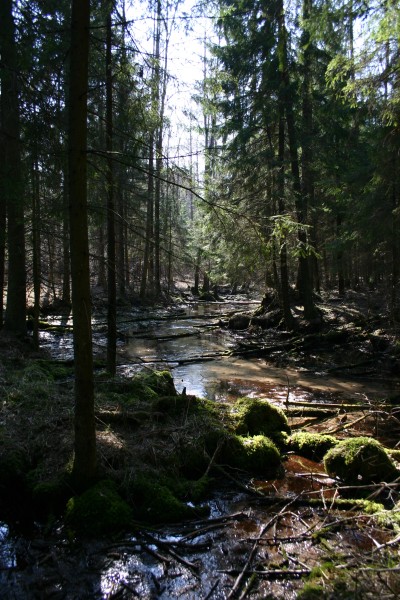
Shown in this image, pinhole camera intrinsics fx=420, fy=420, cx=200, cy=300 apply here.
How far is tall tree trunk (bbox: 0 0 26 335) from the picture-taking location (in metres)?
9.27

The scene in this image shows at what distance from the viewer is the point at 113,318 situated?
30.1 feet

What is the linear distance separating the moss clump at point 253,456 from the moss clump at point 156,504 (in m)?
1.22

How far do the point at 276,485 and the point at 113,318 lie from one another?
5.10m

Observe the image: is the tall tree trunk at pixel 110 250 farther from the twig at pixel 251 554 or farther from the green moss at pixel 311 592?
the green moss at pixel 311 592

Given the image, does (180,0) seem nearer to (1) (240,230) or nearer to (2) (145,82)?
(2) (145,82)

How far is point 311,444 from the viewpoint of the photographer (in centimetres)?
651

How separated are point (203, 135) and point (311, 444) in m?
12.0

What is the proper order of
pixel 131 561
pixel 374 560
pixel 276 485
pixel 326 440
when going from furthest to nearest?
pixel 326 440, pixel 276 485, pixel 131 561, pixel 374 560

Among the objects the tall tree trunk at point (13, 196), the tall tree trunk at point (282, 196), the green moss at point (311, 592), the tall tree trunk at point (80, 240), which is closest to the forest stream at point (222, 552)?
the green moss at point (311, 592)

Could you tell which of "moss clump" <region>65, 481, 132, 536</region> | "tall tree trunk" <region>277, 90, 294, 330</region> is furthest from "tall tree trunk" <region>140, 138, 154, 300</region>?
"tall tree trunk" <region>277, 90, 294, 330</region>

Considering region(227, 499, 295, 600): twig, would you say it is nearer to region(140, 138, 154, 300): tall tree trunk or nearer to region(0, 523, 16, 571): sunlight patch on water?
region(0, 523, 16, 571): sunlight patch on water

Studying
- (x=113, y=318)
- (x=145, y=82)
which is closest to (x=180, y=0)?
(x=145, y=82)

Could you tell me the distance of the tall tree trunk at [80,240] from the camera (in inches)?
164

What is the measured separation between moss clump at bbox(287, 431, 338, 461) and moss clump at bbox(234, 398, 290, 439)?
0.30m
